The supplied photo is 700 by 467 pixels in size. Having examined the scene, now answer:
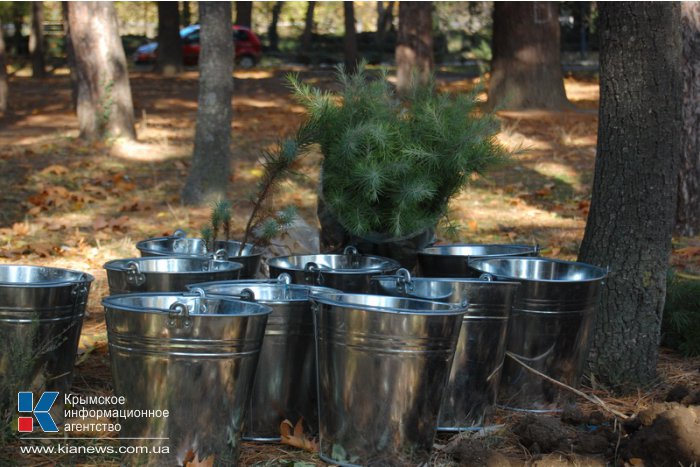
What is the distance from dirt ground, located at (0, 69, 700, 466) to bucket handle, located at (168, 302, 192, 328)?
0.67 m

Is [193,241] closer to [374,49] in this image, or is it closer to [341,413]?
[341,413]

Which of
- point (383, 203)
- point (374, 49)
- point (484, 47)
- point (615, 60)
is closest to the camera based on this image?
point (615, 60)

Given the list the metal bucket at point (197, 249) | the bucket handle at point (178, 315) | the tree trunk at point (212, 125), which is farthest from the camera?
the tree trunk at point (212, 125)

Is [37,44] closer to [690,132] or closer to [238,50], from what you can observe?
[238,50]

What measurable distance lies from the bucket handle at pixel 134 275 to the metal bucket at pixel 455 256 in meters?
1.40

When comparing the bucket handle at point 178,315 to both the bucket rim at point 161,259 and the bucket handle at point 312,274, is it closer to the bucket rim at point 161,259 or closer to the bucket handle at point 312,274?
the bucket rim at point 161,259

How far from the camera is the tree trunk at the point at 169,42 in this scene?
20531mm

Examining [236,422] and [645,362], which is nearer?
[236,422]

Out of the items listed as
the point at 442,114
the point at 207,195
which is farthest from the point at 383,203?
the point at 207,195

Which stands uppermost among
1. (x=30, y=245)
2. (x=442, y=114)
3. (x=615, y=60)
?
(x=615, y=60)

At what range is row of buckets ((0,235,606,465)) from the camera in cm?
289

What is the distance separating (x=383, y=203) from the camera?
4.49m

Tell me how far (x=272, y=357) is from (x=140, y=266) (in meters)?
0.94

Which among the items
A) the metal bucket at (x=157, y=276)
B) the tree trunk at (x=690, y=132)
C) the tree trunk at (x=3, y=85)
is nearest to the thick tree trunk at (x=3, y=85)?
the tree trunk at (x=3, y=85)
